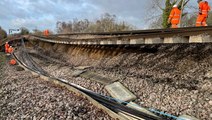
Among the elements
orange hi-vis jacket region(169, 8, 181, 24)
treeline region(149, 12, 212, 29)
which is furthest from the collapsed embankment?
treeline region(149, 12, 212, 29)

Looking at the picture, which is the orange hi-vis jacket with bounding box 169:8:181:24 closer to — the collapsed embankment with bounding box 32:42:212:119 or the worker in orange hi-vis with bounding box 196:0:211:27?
the worker in orange hi-vis with bounding box 196:0:211:27

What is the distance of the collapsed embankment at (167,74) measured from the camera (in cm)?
476

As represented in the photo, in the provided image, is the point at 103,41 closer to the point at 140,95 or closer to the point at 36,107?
the point at 140,95

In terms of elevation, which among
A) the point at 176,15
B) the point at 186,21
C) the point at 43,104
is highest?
the point at 186,21

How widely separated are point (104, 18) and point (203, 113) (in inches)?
866

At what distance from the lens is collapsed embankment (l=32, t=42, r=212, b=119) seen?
4765mm

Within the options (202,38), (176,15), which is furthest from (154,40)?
(176,15)

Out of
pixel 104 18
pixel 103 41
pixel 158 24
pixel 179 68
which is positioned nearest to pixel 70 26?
pixel 104 18

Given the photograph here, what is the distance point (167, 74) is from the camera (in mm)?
6398

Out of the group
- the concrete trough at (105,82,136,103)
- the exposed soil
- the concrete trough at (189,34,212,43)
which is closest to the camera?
the concrete trough at (189,34,212,43)

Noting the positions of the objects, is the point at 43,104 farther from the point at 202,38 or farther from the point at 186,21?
the point at 186,21

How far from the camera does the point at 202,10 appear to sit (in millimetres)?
9008

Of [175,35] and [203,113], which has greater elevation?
[175,35]

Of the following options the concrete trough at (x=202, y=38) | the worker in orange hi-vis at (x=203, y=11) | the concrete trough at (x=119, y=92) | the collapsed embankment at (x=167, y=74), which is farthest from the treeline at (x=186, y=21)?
the concrete trough at (x=202, y=38)
